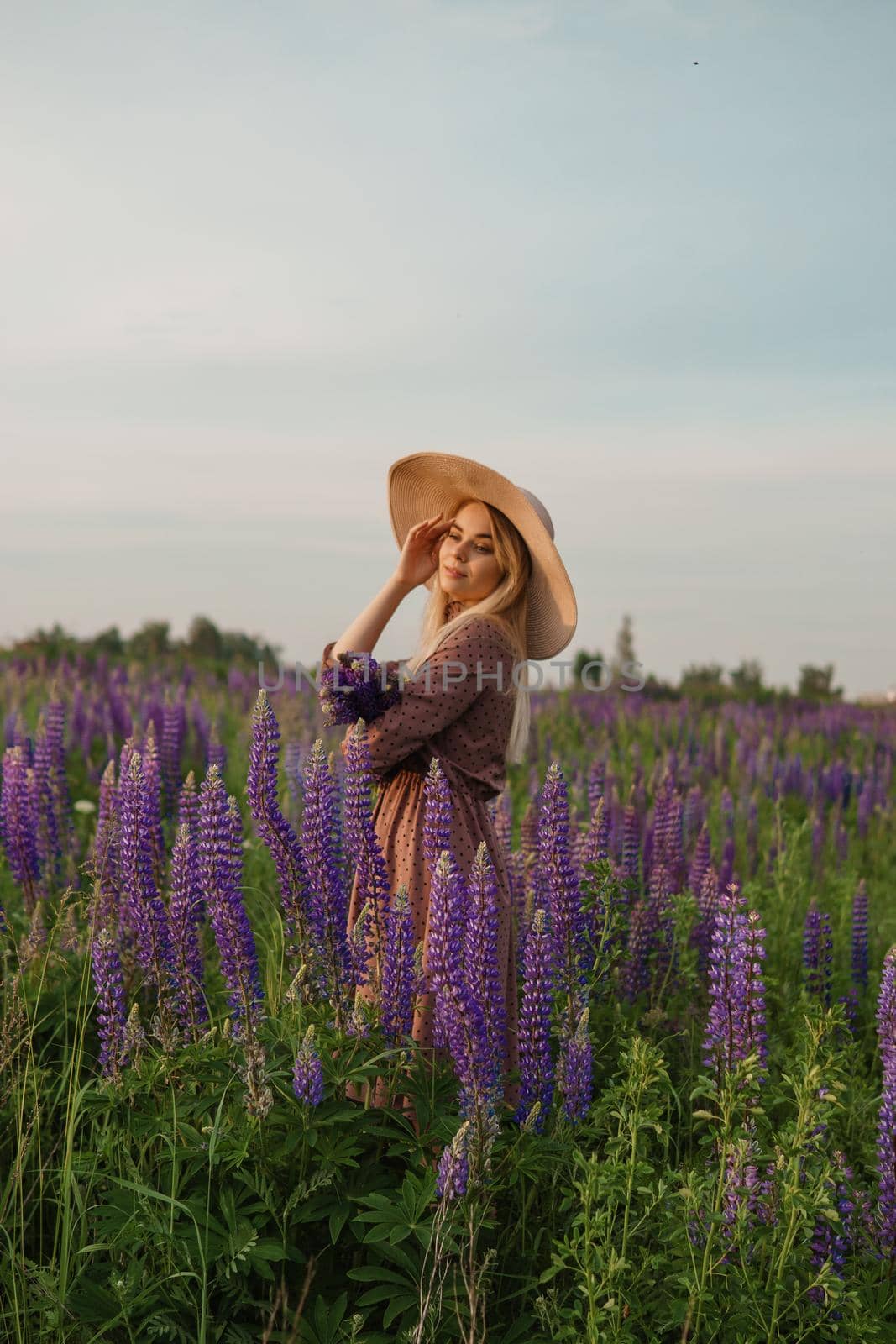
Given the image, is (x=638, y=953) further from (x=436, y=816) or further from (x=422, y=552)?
(x=436, y=816)

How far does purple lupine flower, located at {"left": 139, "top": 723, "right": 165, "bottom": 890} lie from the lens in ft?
14.6

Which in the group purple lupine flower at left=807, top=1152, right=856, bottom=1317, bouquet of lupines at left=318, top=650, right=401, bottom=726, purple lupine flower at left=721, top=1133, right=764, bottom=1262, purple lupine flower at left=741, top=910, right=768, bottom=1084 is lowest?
purple lupine flower at left=807, top=1152, right=856, bottom=1317

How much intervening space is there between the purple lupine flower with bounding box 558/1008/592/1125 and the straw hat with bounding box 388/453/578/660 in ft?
5.93

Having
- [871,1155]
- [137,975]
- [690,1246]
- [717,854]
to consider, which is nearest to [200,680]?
[717,854]

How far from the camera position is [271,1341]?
10.9 feet

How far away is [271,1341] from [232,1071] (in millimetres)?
723

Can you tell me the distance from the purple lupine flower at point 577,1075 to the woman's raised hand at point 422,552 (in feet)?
6.31

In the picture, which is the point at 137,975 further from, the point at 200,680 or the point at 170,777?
the point at 200,680

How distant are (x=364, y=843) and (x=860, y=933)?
3869mm

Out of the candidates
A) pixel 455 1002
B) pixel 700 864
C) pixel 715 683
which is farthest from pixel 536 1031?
pixel 715 683

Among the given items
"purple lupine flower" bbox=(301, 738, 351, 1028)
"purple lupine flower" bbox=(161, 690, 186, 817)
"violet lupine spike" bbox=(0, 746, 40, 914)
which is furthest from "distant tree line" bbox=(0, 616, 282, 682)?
"purple lupine flower" bbox=(301, 738, 351, 1028)

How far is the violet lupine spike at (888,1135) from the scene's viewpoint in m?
4.10

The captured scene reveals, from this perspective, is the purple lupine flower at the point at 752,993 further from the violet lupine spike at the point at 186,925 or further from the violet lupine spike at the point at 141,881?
the violet lupine spike at the point at 141,881

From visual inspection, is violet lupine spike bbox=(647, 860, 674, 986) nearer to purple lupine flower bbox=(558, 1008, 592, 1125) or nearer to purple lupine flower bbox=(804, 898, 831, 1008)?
purple lupine flower bbox=(804, 898, 831, 1008)
